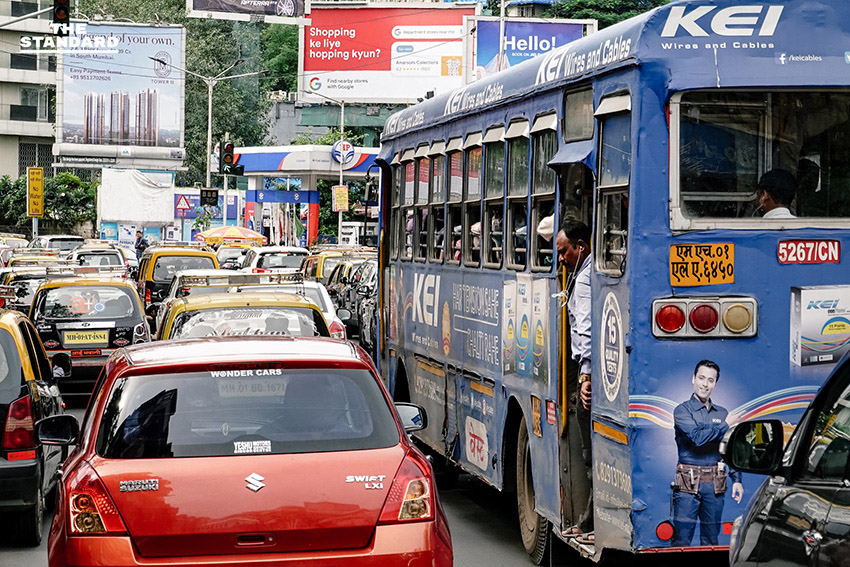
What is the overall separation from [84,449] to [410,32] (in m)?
62.8

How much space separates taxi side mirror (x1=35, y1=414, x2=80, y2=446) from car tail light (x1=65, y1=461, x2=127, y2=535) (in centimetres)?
193

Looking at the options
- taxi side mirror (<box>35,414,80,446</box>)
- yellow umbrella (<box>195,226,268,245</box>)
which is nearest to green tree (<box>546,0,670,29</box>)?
yellow umbrella (<box>195,226,268,245</box>)

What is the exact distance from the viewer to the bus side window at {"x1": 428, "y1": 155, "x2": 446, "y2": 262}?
12.4 m

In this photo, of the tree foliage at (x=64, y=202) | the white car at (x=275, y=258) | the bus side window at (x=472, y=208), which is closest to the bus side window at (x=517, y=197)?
the bus side window at (x=472, y=208)

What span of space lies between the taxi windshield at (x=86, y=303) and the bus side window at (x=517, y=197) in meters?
11.3

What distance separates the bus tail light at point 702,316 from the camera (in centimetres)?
741

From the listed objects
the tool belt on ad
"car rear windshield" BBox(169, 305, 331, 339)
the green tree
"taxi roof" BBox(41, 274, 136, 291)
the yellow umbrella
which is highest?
the green tree

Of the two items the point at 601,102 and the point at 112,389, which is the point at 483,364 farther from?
the point at 112,389

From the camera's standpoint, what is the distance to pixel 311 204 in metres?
70.9

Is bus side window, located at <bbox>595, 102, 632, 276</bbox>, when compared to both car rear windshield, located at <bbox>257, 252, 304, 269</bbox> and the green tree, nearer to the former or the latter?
car rear windshield, located at <bbox>257, 252, 304, 269</bbox>

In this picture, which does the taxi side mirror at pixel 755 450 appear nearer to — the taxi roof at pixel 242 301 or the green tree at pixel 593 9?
the taxi roof at pixel 242 301

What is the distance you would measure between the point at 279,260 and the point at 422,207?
21261mm

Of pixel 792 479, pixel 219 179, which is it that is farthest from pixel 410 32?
pixel 792 479

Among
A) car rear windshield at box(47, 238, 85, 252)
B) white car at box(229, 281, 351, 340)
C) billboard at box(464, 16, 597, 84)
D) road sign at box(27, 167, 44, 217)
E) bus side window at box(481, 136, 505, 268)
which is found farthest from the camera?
road sign at box(27, 167, 44, 217)
